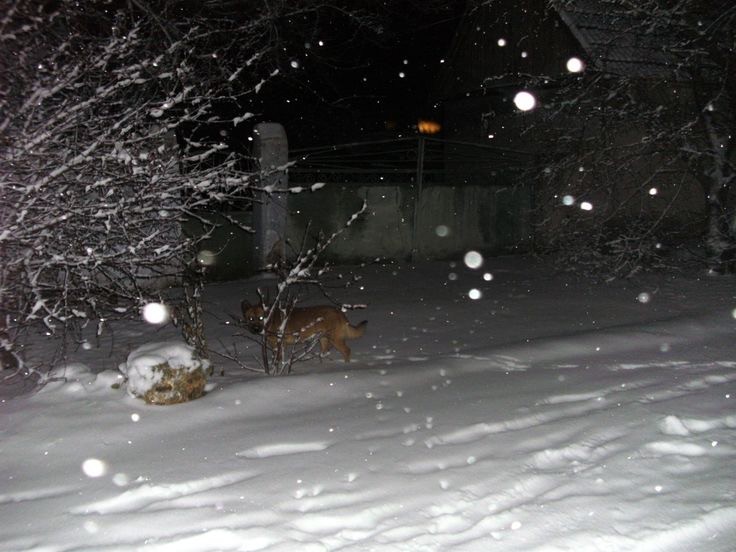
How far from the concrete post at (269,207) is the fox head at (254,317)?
3.83 metres

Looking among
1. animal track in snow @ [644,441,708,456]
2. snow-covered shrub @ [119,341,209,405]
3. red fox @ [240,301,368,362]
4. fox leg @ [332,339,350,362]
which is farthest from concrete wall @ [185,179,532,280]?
animal track in snow @ [644,441,708,456]

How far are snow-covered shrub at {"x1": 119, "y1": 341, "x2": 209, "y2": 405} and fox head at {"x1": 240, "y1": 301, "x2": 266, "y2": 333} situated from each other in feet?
3.55

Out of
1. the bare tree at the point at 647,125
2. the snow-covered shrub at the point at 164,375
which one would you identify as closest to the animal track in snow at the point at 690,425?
the snow-covered shrub at the point at 164,375

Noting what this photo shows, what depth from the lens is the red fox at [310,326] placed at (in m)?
6.35

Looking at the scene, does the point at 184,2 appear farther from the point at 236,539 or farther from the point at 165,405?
the point at 236,539

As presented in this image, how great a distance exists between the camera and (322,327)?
652cm

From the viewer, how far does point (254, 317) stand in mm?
6711

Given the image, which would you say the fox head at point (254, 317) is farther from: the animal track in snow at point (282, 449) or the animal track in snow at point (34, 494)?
the animal track in snow at point (34, 494)

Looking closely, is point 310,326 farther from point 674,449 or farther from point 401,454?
point 674,449

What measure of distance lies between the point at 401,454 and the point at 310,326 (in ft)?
7.82

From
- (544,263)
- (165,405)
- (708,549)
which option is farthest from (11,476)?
(544,263)

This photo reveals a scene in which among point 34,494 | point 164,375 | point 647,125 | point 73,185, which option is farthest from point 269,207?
point 34,494

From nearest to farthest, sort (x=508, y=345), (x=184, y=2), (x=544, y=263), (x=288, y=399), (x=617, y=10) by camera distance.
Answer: (x=288, y=399)
(x=508, y=345)
(x=184, y=2)
(x=617, y=10)
(x=544, y=263)

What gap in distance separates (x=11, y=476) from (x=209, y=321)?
4.45 m
